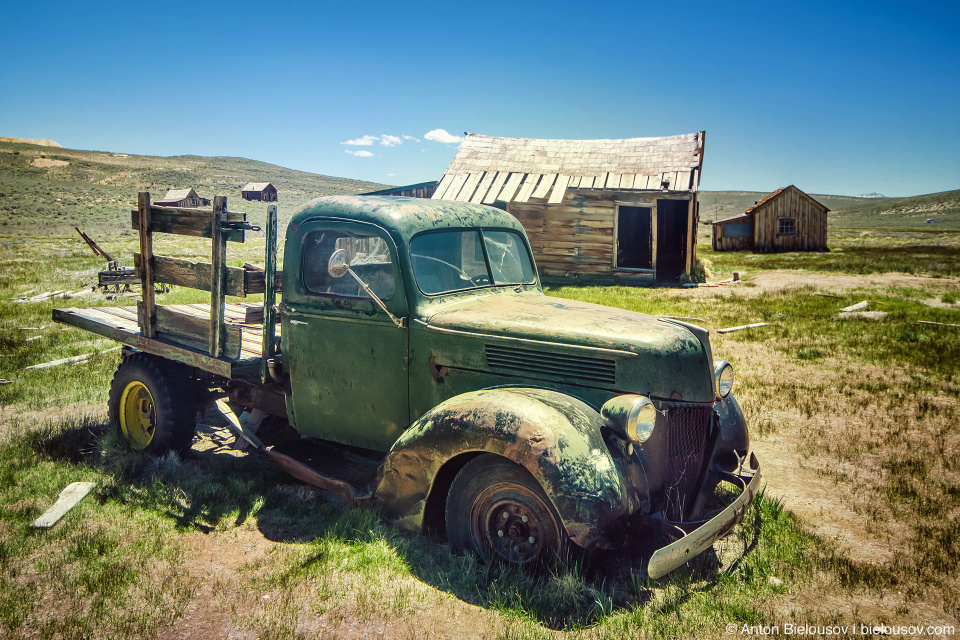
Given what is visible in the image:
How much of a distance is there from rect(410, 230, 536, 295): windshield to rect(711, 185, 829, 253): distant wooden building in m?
33.7

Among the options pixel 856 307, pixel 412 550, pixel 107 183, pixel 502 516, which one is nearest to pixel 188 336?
pixel 412 550

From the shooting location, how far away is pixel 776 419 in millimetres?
5773

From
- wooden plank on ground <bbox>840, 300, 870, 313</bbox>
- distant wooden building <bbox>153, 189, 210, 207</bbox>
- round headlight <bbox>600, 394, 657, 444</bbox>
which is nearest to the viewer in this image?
round headlight <bbox>600, 394, 657, 444</bbox>

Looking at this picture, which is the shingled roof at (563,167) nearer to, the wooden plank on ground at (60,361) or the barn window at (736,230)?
the wooden plank on ground at (60,361)

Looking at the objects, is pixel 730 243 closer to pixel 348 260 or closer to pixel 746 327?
pixel 746 327

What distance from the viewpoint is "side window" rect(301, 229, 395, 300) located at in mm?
3656

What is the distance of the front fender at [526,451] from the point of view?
2.60 metres

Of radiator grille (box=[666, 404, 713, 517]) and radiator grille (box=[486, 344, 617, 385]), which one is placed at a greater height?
radiator grille (box=[486, 344, 617, 385])

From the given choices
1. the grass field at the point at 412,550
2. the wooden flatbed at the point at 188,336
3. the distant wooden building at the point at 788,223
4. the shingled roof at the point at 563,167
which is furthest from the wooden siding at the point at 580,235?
the distant wooden building at the point at 788,223

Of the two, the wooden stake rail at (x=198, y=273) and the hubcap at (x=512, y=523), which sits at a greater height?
the wooden stake rail at (x=198, y=273)

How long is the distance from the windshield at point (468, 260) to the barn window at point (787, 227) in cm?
3483

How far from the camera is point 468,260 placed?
395cm

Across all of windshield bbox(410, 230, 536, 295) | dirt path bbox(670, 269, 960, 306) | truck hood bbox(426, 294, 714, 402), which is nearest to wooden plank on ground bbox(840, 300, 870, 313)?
dirt path bbox(670, 269, 960, 306)

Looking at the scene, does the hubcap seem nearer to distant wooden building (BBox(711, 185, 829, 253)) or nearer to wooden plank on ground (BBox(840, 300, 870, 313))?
wooden plank on ground (BBox(840, 300, 870, 313))
